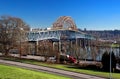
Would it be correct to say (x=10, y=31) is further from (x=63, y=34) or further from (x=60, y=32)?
(x=63, y=34)

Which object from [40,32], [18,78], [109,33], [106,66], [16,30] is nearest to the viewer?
[18,78]

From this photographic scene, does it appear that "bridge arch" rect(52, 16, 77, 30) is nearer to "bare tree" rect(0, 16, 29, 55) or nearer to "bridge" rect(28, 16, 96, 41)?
"bridge" rect(28, 16, 96, 41)

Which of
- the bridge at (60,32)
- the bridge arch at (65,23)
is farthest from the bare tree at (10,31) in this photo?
the bridge arch at (65,23)

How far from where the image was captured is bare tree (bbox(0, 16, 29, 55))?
56469 millimetres

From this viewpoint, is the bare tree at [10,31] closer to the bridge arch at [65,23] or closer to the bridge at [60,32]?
the bridge at [60,32]

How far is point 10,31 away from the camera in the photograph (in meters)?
56.4

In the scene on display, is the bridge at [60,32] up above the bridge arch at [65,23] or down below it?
below

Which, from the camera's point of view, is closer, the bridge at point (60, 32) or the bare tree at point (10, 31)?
the bare tree at point (10, 31)

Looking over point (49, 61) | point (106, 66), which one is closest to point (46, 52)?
point (49, 61)

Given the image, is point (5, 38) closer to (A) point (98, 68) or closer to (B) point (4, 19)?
(B) point (4, 19)

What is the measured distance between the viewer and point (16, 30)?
56406mm

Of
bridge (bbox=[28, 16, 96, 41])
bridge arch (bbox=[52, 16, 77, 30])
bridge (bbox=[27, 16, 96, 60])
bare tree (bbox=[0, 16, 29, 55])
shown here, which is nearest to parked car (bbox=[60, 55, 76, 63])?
bare tree (bbox=[0, 16, 29, 55])

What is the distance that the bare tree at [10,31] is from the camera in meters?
56.5

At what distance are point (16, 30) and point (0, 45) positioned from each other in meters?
5.76
